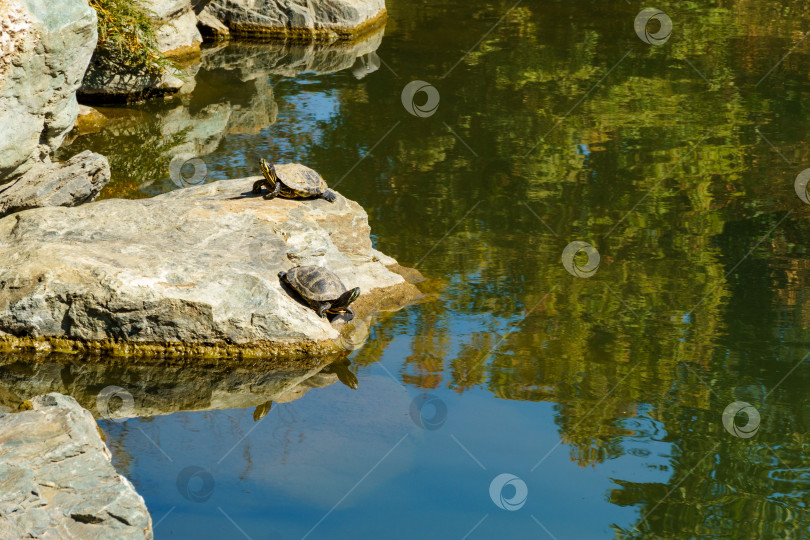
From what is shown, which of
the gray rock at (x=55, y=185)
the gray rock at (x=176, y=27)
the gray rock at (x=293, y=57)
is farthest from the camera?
the gray rock at (x=293, y=57)

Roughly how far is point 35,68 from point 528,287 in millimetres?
4177

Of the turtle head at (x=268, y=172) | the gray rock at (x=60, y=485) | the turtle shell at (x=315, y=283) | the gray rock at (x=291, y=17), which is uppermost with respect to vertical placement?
the gray rock at (x=291, y=17)

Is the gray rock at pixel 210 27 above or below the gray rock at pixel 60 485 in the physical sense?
above

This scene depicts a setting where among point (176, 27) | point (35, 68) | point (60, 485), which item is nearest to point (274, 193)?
point (35, 68)

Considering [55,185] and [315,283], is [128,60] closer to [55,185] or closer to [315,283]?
[55,185]

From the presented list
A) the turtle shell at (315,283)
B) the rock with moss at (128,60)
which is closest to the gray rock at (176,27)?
the rock with moss at (128,60)

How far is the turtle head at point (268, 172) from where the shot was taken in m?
8.32

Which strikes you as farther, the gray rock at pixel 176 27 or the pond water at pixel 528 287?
the gray rock at pixel 176 27

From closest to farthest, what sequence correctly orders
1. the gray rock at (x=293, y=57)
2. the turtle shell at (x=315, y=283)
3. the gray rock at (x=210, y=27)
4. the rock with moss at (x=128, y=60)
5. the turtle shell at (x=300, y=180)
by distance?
the turtle shell at (x=315, y=283) < the turtle shell at (x=300, y=180) < the rock with moss at (x=128, y=60) < the gray rock at (x=293, y=57) < the gray rock at (x=210, y=27)

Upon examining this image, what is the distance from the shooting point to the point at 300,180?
27.9ft

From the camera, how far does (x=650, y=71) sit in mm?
14438

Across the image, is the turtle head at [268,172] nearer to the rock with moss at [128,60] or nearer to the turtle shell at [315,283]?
the turtle shell at [315,283]

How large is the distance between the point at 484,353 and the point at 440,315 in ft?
2.34

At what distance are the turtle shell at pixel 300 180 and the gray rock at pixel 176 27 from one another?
658 centimetres
